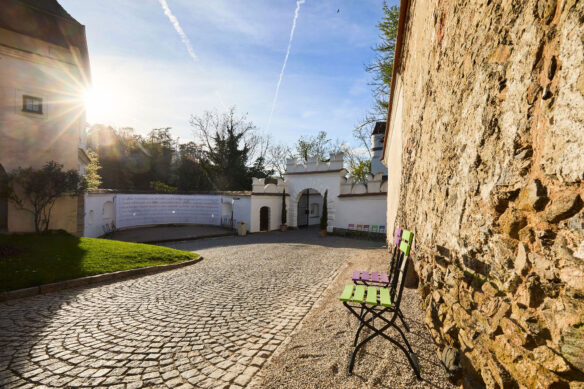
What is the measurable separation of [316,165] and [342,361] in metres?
16.6

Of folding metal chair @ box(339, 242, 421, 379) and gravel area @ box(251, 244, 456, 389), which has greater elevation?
folding metal chair @ box(339, 242, 421, 379)

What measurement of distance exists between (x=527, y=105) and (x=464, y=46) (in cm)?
152

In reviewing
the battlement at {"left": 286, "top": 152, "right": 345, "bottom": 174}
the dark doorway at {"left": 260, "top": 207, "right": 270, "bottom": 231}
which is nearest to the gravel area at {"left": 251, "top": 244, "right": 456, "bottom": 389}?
the battlement at {"left": 286, "top": 152, "right": 345, "bottom": 174}

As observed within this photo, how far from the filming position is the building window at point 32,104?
36.6 ft

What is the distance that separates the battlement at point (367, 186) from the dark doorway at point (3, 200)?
635 inches

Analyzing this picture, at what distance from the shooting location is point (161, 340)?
3.49 m

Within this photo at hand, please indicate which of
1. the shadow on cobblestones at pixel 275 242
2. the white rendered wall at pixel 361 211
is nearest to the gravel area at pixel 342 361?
the shadow on cobblestones at pixel 275 242

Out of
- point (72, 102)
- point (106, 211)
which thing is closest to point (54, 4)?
point (72, 102)

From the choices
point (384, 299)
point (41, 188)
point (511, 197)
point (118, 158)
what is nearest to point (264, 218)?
point (41, 188)

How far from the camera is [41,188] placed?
10.7 m

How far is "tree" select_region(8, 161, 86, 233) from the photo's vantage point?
1057cm

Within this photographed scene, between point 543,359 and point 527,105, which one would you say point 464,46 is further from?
point 543,359

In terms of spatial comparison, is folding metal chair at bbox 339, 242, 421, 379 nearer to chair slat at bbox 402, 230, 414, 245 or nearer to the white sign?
chair slat at bbox 402, 230, 414, 245

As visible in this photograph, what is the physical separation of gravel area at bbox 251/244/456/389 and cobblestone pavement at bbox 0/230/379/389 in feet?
0.94
